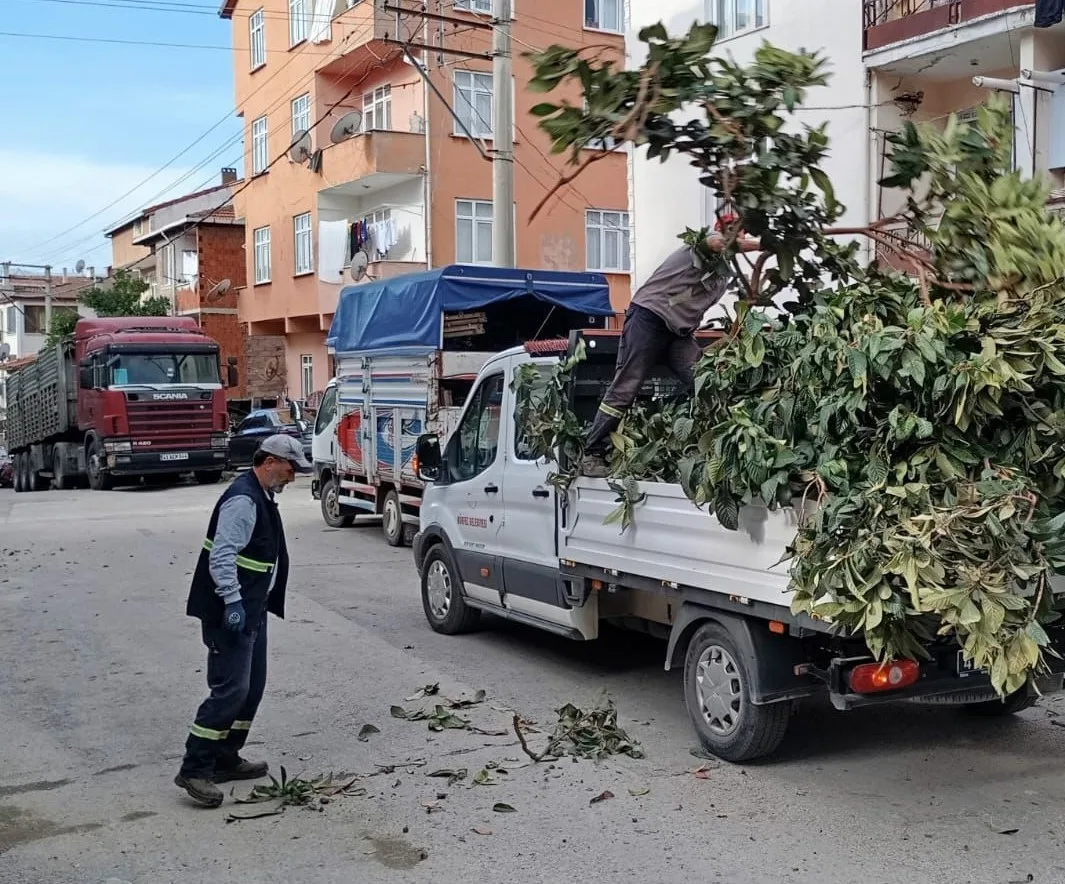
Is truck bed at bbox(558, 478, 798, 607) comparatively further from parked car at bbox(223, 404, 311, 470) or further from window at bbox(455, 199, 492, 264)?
window at bbox(455, 199, 492, 264)

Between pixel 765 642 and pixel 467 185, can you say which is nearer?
pixel 765 642

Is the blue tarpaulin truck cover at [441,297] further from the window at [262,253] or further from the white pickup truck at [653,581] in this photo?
the window at [262,253]

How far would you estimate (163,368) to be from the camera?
24.5 meters

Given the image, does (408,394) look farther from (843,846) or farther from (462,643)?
(843,846)

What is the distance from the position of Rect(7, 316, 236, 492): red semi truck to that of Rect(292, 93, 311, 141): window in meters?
8.63

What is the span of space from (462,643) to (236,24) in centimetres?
3318

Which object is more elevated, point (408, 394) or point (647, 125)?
point (647, 125)

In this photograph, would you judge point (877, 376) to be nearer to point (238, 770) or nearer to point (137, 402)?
point (238, 770)

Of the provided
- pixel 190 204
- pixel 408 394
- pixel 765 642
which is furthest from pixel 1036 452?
pixel 190 204

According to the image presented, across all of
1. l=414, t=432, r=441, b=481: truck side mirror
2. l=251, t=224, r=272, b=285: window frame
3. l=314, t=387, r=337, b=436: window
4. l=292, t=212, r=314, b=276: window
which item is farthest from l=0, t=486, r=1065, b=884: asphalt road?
l=251, t=224, r=272, b=285: window frame

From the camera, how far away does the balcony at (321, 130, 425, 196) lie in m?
27.3

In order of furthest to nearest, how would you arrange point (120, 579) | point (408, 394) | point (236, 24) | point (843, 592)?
point (236, 24)
point (408, 394)
point (120, 579)
point (843, 592)

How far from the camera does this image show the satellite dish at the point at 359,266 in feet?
91.5

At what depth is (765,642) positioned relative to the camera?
5.59m
